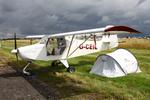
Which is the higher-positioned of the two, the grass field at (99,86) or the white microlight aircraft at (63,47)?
the white microlight aircraft at (63,47)

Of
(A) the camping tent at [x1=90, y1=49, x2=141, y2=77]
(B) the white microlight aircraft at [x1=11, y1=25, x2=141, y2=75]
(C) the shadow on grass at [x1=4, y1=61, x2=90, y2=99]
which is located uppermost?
(B) the white microlight aircraft at [x1=11, y1=25, x2=141, y2=75]

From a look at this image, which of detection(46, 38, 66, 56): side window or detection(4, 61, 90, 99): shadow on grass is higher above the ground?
detection(46, 38, 66, 56): side window

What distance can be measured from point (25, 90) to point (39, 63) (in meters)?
11.3

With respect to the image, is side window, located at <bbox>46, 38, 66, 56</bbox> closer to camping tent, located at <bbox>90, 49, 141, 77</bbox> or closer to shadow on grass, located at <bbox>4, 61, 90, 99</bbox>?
shadow on grass, located at <bbox>4, 61, 90, 99</bbox>

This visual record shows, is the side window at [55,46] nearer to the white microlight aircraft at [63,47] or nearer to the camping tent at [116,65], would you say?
the white microlight aircraft at [63,47]

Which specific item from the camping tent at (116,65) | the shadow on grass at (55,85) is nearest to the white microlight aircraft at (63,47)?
the shadow on grass at (55,85)

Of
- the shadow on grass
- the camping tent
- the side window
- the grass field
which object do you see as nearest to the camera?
the grass field

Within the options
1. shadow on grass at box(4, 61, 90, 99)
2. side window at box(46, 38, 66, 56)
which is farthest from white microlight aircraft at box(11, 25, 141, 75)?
shadow on grass at box(4, 61, 90, 99)

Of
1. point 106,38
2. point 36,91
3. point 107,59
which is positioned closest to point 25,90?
point 36,91

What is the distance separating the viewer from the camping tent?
1588 cm

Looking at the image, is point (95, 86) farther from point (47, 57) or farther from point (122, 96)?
point (47, 57)

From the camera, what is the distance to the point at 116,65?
52.5 ft

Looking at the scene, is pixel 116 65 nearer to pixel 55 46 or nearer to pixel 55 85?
pixel 55 85

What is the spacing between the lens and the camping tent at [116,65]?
15.9 meters
